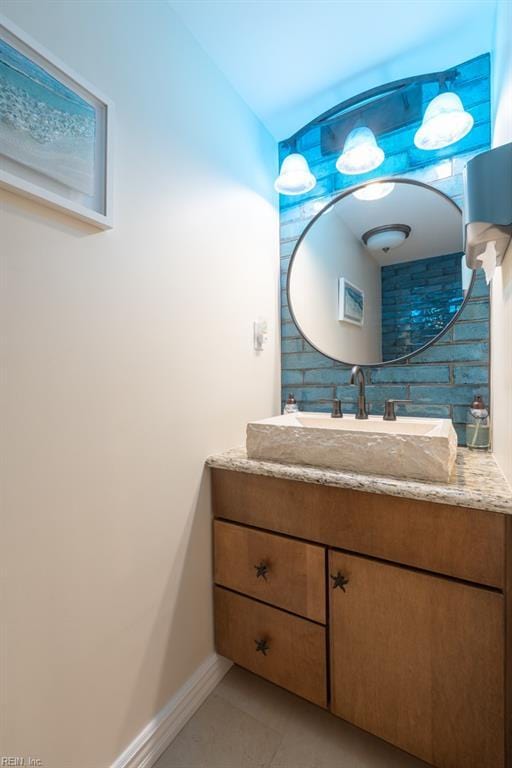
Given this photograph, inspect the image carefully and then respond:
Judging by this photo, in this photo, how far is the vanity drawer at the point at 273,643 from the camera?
1.07 meters

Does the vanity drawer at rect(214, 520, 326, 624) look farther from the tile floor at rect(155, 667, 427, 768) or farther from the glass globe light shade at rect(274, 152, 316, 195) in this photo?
the glass globe light shade at rect(274, 152, 316, 195)

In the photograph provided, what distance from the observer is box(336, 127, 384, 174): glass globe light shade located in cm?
139

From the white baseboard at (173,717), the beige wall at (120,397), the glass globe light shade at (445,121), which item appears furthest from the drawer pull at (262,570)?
the glass globe light shade at (445,121)

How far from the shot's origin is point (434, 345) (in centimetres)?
138

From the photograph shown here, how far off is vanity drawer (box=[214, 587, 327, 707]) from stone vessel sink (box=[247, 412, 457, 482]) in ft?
1.72

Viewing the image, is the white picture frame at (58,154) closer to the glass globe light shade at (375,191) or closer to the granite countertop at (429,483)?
the granite countertop at (429,483)

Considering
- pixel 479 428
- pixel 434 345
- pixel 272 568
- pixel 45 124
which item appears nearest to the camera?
pixel 45 124

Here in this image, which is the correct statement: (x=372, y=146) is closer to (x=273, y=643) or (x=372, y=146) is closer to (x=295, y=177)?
(x=295, y=177)

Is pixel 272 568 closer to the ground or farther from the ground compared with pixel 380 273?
closer to the ground

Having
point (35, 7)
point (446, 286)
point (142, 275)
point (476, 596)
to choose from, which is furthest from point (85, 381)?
point (446, 286)

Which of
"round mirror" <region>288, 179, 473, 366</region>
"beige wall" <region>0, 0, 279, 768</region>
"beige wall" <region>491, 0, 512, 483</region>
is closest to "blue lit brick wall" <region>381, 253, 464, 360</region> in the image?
"round mirror" <region>288, 179, 473, 366</region>

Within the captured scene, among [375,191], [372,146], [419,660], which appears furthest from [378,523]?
[372,146]

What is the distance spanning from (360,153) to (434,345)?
2.79 feet

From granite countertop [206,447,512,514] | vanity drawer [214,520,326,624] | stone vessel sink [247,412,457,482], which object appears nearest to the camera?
granite countertop [206,447,512,514]
